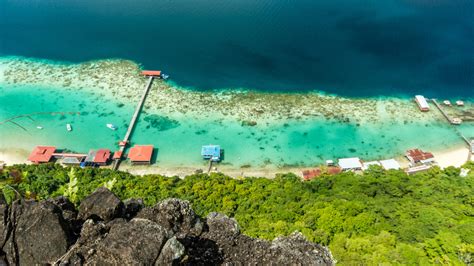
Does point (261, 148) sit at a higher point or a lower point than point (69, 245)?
higher

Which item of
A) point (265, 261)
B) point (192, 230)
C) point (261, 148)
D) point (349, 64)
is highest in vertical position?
point (349, 64)

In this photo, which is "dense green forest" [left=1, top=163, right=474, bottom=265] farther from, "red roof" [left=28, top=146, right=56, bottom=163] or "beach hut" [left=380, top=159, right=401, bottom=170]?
Result: "beach hut" [left=380, top=159, right=401, bottom=170]

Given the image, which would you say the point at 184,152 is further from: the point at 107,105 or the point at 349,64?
the point at 349,64

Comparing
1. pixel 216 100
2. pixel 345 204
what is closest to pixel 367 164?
pixel 345 204

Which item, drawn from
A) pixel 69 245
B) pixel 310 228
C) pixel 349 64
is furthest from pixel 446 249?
pixel 349 64

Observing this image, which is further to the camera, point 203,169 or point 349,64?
point 349,64

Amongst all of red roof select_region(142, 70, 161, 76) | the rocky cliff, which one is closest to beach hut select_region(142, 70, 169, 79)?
red roof select_region(142, 70, 161, 76)

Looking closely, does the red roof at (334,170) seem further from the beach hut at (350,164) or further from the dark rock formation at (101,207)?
the dark rock formation at (101,207)
